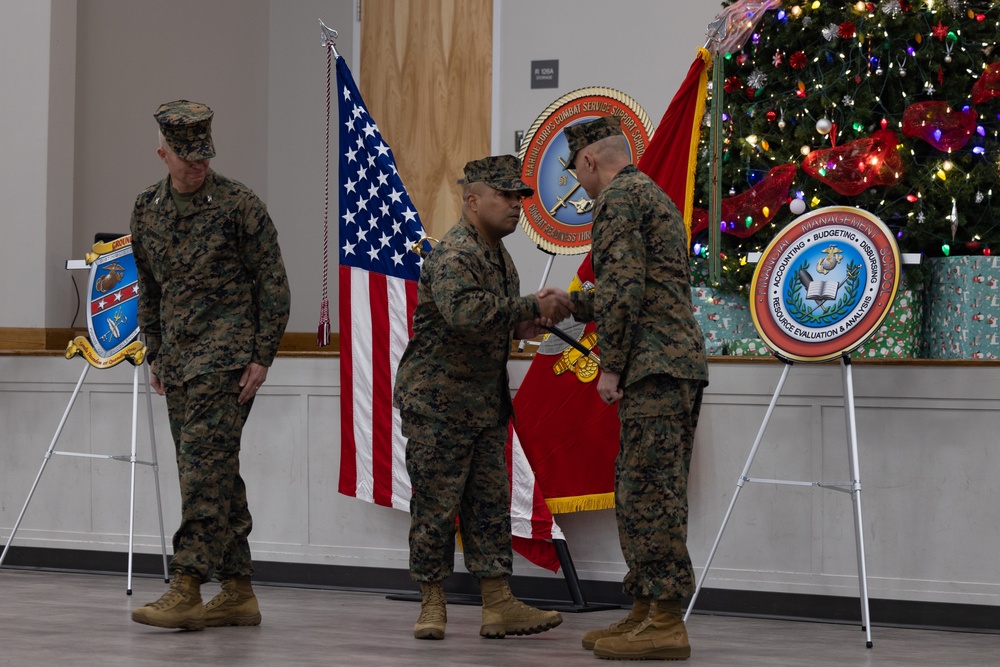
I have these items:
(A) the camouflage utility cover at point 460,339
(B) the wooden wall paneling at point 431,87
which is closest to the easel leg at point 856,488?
(A) the camouflage utility cover at point 460,339

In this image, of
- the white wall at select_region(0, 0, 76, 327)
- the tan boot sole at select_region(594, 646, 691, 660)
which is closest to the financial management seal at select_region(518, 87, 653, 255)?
the tan boot sole at select_region(594, 646, 691, 660)

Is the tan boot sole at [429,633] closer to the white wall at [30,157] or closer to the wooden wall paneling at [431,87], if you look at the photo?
the white wall at [30,157]

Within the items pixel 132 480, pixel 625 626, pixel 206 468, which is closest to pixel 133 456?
pixel 132 480

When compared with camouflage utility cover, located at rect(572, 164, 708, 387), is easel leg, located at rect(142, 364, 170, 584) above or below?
below

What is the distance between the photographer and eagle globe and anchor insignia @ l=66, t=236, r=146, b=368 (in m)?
5.74

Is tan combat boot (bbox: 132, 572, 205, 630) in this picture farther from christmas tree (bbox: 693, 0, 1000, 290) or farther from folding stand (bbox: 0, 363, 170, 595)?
christmas tree (bbox: 693, 0, 1000, 290)

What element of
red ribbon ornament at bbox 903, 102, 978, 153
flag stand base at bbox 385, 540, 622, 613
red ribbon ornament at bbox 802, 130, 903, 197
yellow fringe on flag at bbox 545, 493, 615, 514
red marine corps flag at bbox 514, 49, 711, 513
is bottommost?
flag stand base at bbox 385, 540, 622, 613

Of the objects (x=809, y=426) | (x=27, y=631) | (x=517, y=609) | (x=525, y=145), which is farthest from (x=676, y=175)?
(x=27, y=631)

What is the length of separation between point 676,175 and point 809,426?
43.2 inches

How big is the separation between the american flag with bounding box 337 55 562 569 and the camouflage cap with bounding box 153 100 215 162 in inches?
52.4

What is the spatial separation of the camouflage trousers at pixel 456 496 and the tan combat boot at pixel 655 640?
0.55m

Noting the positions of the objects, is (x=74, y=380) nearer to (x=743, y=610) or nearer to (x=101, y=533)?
(x=101, y=533)

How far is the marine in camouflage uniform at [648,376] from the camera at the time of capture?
13.0ft

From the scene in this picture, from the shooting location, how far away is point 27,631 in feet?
14.5
